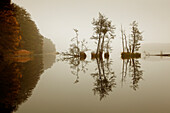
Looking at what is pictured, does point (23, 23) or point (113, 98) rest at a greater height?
point (23, 23)

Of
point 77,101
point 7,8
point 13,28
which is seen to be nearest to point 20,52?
point 13,28

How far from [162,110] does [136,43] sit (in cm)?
3996

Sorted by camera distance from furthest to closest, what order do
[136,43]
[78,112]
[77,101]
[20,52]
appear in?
[136,43] → [20,52] → [77,101] → [78,112]

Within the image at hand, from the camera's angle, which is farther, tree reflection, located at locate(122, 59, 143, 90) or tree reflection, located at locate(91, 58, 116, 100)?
tree reflection, located at locate(122, 59, 143, 90)

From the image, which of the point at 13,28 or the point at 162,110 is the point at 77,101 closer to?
the point at 162,110

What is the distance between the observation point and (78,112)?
2.83 m

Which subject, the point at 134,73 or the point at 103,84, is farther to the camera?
the point at 134,73

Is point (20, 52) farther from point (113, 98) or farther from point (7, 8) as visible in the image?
point (113, 98)

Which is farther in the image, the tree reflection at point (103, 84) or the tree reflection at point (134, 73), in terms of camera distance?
the tree reflection at point (134, 73)

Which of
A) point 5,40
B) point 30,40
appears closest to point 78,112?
point 5,40

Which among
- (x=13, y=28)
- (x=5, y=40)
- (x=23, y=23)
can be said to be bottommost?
(x=5, y=40)

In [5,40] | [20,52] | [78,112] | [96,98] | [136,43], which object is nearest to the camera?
[78,112]

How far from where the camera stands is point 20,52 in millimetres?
36031

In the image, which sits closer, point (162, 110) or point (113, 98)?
point (162, 110)
